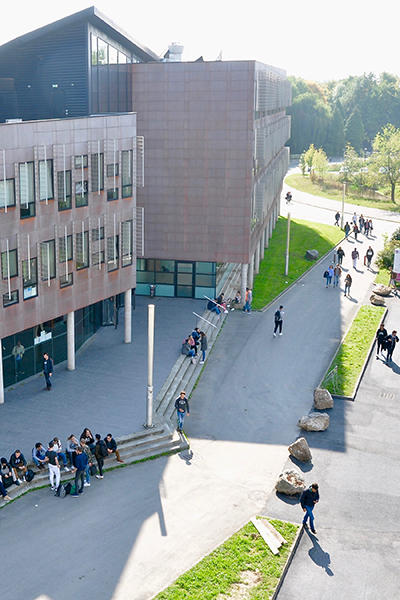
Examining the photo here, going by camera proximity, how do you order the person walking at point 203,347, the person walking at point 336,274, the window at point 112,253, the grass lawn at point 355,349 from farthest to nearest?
the person walking at point 336,274, the person walking at point 203,347, the window at point 112,253, the grass lawn at point 355,349

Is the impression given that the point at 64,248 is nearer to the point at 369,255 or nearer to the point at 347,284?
the point at 347,284

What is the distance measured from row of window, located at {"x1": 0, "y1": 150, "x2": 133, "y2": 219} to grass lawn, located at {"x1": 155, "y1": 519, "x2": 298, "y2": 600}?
15603 mm

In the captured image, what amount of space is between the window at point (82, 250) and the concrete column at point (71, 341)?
7.64ft

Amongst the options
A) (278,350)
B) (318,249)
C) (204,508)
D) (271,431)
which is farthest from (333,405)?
(318,249)

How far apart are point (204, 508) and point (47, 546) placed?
530 centimetres

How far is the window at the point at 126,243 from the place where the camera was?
118 ft

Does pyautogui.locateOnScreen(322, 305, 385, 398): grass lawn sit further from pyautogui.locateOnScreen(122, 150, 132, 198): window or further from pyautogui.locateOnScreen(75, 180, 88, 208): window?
pyautogui.locateOnScreen(75, 180, 88, 208): window

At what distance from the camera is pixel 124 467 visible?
85.8 ft

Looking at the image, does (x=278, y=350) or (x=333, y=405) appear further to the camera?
(x=278, y=350)

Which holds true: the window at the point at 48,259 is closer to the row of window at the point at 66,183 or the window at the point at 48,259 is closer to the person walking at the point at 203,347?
the row of window at the point at 66,183

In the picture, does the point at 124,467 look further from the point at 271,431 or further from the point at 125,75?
the point at 125,75

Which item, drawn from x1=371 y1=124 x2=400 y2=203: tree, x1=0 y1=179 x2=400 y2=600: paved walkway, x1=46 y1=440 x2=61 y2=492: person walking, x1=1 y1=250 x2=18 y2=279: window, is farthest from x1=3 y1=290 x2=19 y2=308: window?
x1=371 y1=124 x2=400 y2=203: tree

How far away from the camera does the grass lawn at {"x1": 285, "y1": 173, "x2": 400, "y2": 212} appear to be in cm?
9006

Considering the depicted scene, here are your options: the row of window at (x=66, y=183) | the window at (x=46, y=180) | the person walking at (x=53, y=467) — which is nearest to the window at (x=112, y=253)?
the row of window at (x=66, y=183)
